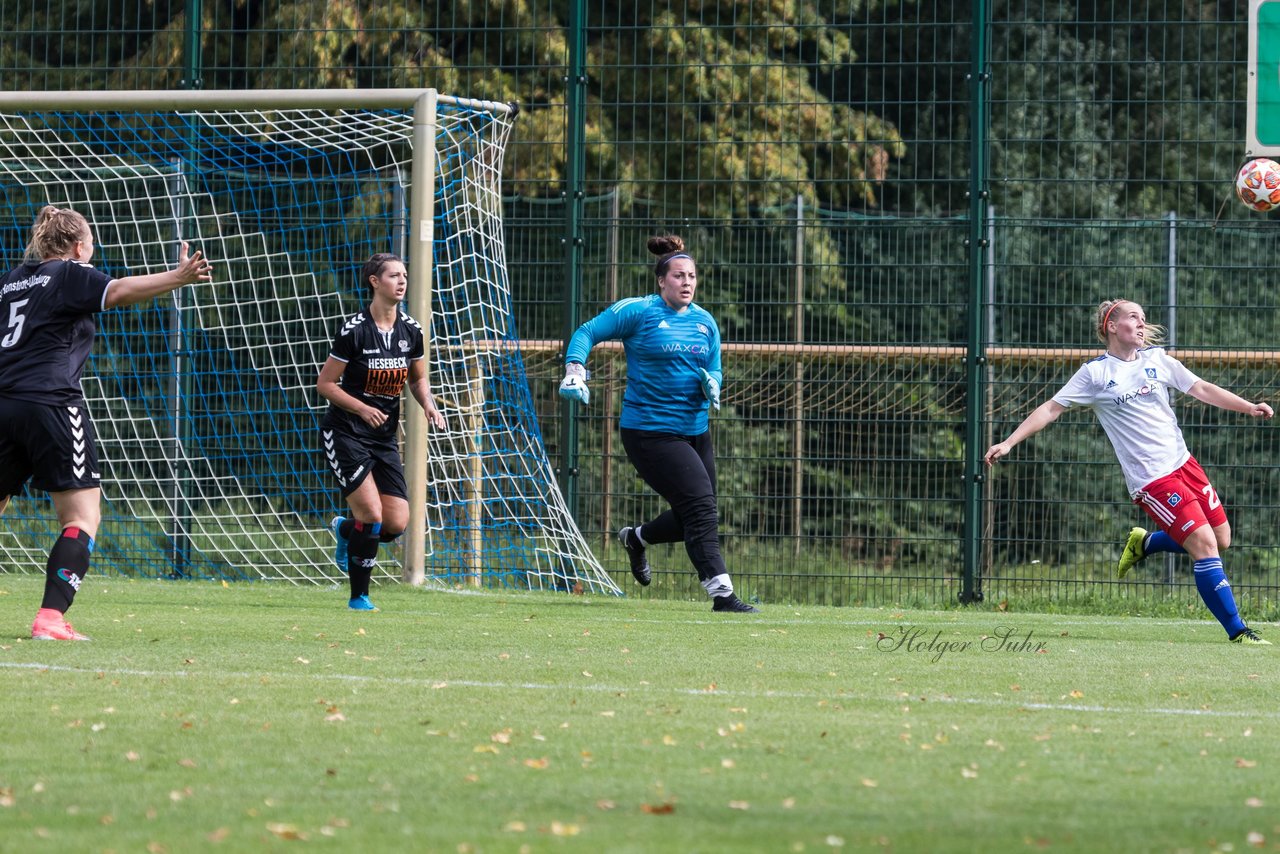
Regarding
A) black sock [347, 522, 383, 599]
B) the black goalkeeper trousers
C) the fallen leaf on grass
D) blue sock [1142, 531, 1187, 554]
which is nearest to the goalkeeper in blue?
the black goalkeeper trousers

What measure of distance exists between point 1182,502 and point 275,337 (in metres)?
7.33

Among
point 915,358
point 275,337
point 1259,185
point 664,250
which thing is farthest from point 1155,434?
point 275,337

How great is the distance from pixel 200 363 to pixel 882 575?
5.11 meters

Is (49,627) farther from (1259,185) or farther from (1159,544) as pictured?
(1259,185)

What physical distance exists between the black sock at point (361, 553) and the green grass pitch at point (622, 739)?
877 mm

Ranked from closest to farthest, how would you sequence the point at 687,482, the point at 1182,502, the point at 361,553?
the point at 1182,502
the point at 361,553
the point at 687,482

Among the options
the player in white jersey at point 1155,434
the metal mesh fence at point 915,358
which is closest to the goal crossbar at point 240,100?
the metal mesh fence at point 915,358

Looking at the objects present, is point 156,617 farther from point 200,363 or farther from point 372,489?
point 200,363

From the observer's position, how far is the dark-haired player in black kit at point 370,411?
9313 mm

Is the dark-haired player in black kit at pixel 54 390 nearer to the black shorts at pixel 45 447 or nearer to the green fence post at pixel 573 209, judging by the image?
the black shorts at pixel 45 447

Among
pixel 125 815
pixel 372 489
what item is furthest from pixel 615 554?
pixel 125 815

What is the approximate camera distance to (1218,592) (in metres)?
8.57

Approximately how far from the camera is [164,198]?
42.8ft

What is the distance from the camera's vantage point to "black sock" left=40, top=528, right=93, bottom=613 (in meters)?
7.25
